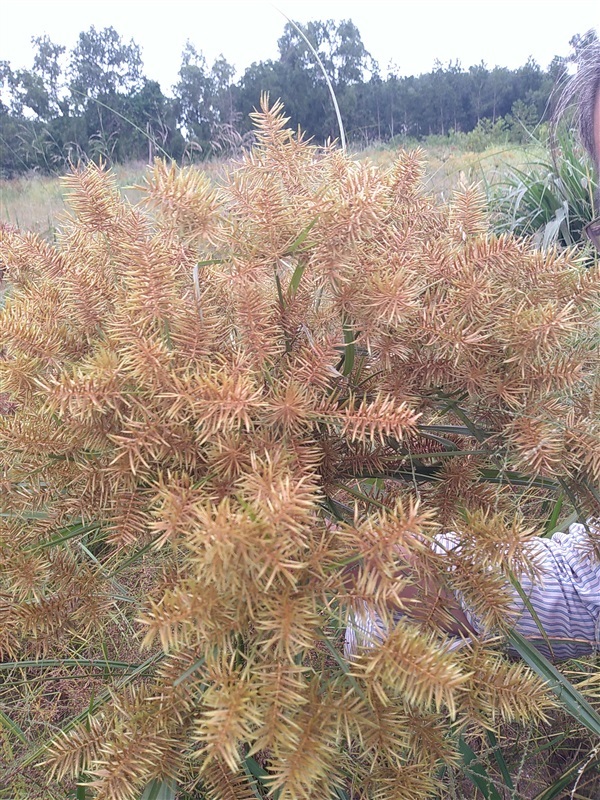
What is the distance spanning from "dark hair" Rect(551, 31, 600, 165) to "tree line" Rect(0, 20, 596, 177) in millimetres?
1349

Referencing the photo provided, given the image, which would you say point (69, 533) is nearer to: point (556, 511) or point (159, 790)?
point (159, 790)

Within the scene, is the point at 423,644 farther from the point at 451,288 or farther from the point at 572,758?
the point at 572,758

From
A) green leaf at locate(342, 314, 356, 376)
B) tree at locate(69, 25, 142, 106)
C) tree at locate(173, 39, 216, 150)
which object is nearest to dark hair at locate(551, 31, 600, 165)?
green leaf at locate(342, 314, 356, 376)

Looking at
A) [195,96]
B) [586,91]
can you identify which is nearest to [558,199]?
[586,91]

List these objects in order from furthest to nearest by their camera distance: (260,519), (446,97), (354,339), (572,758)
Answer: (446,97), (572,758), (354,339), (260,519)

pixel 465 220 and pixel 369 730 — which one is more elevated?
pixel 465 220

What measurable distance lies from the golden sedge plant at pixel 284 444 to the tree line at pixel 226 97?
6.48 feet

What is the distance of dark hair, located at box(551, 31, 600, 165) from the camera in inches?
38.6

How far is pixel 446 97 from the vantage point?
5531 millimetres

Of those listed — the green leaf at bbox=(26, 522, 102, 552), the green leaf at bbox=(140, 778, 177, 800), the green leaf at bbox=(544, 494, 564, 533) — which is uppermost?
the green leaf at bbox=(26, 522, 102, 552)

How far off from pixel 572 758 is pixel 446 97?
5814mm

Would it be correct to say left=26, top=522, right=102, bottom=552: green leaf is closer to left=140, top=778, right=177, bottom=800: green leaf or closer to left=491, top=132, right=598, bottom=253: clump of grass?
left=140, top=778, right=177, bottom=800: green leaf

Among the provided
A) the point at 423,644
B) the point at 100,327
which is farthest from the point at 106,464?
the point at 423,644

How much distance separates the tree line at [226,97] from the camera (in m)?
2.90
